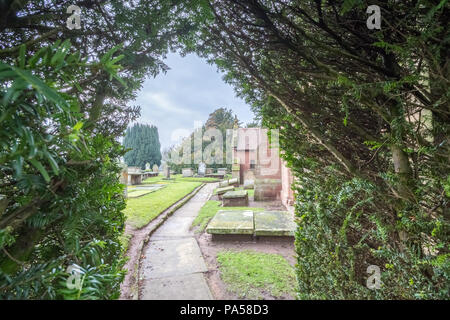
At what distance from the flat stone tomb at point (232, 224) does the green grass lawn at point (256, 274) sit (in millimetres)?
599

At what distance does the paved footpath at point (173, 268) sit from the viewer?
3.04 metres

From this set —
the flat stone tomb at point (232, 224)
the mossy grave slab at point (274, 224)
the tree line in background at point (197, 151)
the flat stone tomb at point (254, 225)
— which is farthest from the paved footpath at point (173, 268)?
the tree line in background at point (197, 151)

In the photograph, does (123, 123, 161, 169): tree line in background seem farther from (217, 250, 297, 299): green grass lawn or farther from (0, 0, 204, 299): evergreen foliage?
(0, 0, 204, 299): evergreen foliage

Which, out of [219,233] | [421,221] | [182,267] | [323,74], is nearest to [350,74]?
[323,74]

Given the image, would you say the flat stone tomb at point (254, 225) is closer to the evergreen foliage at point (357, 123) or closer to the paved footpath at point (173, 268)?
the paved footpath at point (173, 268)

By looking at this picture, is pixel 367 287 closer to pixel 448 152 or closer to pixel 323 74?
pixel 448 152

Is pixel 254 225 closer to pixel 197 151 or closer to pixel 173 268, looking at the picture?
pixel 173 268

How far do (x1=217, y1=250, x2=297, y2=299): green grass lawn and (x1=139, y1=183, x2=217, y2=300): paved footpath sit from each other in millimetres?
492

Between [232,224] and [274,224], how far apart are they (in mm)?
1190

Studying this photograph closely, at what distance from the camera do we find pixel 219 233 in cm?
517

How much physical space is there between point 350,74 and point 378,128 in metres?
0.51

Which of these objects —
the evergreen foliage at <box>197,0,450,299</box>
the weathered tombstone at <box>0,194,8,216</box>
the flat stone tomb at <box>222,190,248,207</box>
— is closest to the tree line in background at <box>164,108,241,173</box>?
the flat stone tomb at <box>222,190,248,207</box>

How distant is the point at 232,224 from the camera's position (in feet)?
17.7

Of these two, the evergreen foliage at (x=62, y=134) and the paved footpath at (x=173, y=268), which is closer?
the evergreen foliage at (x=62, y=134)
